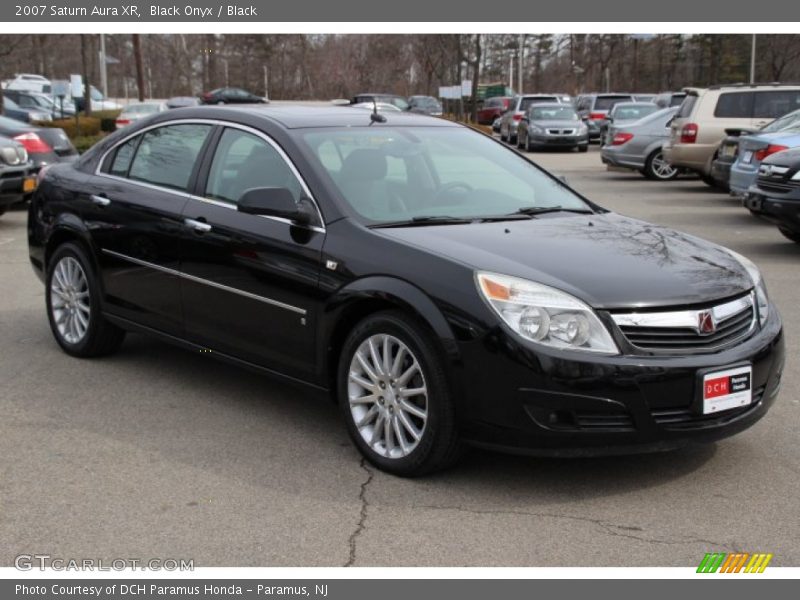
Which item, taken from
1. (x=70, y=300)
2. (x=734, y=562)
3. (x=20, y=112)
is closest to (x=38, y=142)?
(x=70, y=300)

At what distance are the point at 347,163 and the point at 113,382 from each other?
2.06 metres

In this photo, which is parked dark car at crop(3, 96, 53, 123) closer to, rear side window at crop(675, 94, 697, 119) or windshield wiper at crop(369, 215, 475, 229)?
rear side window at crop(675, 94, 697, 119)

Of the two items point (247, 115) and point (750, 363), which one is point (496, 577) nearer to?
point (750, 363)

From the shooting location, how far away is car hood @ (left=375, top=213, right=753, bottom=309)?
14.3 feet

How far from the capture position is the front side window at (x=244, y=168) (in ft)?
17.5

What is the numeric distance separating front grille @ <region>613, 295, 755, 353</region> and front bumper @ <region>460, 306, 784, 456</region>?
0.06 meters

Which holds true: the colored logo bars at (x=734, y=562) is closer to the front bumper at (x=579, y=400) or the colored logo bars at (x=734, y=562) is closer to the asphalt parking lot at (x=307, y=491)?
the asphalt parking lot at (x=307, y=491)

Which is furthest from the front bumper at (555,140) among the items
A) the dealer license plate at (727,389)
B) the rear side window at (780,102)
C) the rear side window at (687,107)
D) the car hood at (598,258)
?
the dealer license plate at (727,389)

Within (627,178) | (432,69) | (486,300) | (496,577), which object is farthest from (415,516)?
(432,69)

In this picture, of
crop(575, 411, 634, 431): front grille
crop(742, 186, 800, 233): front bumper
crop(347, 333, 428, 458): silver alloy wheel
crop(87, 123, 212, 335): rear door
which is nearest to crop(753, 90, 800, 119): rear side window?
crop(742, 186, 800, 233): front bumper

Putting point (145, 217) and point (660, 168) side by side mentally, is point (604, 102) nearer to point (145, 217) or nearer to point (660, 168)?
point (660, 168)

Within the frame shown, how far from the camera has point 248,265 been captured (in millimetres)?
5270

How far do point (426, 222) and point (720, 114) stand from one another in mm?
14587

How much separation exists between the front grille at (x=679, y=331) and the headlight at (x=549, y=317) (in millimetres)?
120
